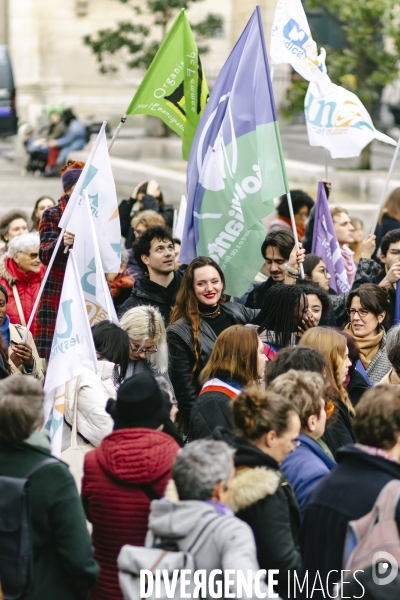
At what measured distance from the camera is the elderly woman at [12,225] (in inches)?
344

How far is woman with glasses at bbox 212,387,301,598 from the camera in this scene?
3.83 m

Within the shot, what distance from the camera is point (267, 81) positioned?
6.91m

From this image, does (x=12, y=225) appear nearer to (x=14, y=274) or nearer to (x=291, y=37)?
(x=14, y=274)

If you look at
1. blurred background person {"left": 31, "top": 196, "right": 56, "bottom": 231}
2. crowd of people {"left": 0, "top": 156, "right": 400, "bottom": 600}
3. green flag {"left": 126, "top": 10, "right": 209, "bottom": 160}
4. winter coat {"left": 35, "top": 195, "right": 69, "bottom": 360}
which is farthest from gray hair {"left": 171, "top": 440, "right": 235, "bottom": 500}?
blurred background person {"left": 31, "top": 196, "right": 56, "bottom": 231}

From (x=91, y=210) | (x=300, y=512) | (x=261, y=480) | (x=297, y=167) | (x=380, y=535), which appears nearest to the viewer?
(x=380, y=535)

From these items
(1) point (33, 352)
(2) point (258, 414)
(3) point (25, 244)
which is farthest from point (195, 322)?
(2) point (258, 414)

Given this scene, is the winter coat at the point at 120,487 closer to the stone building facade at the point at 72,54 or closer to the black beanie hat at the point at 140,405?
the black beanie hat at the point at 140,405

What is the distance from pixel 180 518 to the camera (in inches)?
139

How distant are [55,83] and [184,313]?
20656 millimetres

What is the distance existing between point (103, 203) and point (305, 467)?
9.91 ft

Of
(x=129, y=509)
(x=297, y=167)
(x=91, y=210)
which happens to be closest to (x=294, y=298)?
(x=91, y=210)

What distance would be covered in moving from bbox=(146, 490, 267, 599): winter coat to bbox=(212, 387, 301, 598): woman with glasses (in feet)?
0.94

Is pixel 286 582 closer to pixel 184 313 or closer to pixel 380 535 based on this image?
pixel 380 535

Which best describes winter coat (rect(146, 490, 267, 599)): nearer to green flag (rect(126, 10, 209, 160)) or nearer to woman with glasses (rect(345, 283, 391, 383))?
woman with glasses (rect(345, 283, 391, 383))
